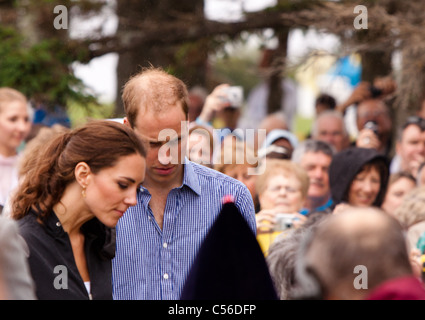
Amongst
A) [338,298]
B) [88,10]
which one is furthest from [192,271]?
[88,10]

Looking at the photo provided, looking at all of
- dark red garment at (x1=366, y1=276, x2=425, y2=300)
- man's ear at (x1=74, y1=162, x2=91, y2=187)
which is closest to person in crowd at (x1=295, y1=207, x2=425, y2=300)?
dark red garment at (x1=366, y1=276, x2=425, y2=300)

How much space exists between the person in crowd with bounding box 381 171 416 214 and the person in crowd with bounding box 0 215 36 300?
4434mm

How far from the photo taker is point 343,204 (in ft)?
17.5

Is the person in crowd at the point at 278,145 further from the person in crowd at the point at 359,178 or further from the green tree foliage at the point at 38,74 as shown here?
the green tree foliage at the point at 38,74

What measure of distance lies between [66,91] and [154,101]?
5.08 m

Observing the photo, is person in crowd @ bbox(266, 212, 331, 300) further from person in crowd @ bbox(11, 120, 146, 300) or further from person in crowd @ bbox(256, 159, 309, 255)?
person in crowd @ bbox(256, 159, 309, 255)

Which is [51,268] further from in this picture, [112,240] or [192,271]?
[192,271]

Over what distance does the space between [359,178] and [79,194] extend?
2.98 m

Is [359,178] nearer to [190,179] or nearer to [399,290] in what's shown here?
[190,179]

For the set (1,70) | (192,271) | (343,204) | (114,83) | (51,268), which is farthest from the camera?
(114,83)

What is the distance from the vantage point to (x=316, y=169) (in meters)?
6.43

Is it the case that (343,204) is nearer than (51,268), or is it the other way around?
(51,268)

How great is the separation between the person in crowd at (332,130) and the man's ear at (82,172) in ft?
16.9

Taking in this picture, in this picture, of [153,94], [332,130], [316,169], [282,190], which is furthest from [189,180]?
[332,130]
